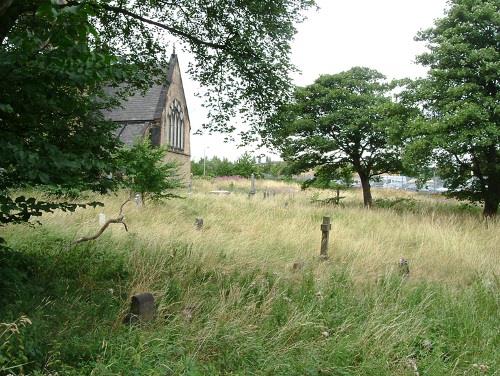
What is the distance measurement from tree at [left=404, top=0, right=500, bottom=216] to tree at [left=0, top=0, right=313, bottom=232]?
305 inches

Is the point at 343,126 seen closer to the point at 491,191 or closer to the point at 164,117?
the point at 491,191

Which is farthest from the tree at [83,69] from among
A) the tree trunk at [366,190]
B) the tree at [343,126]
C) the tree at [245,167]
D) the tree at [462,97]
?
the tree at [245,167]

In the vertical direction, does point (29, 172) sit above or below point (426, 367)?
above

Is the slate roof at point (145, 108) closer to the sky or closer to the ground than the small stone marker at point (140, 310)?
closer to the sky

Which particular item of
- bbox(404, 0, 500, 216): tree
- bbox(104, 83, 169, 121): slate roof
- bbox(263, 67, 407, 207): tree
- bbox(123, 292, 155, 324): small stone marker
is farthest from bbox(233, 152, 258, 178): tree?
bbox(123, 292, 155, 324): small stone marker

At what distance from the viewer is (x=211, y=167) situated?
56531mm

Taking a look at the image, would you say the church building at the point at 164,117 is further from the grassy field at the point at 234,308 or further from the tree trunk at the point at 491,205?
the grassy field at the point at 234,308

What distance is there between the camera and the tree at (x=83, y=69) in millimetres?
2682

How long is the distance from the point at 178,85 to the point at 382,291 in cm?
3189

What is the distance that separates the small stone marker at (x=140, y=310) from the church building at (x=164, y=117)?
77.1ft

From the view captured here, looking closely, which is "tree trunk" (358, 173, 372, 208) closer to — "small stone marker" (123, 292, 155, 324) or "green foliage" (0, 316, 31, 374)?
"small stone marker" (123, 292, 155, 324)

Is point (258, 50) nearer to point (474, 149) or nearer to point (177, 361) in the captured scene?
point (177, 361)

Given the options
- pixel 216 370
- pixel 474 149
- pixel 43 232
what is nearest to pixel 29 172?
pixel 216 370

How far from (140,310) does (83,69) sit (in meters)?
2.08
